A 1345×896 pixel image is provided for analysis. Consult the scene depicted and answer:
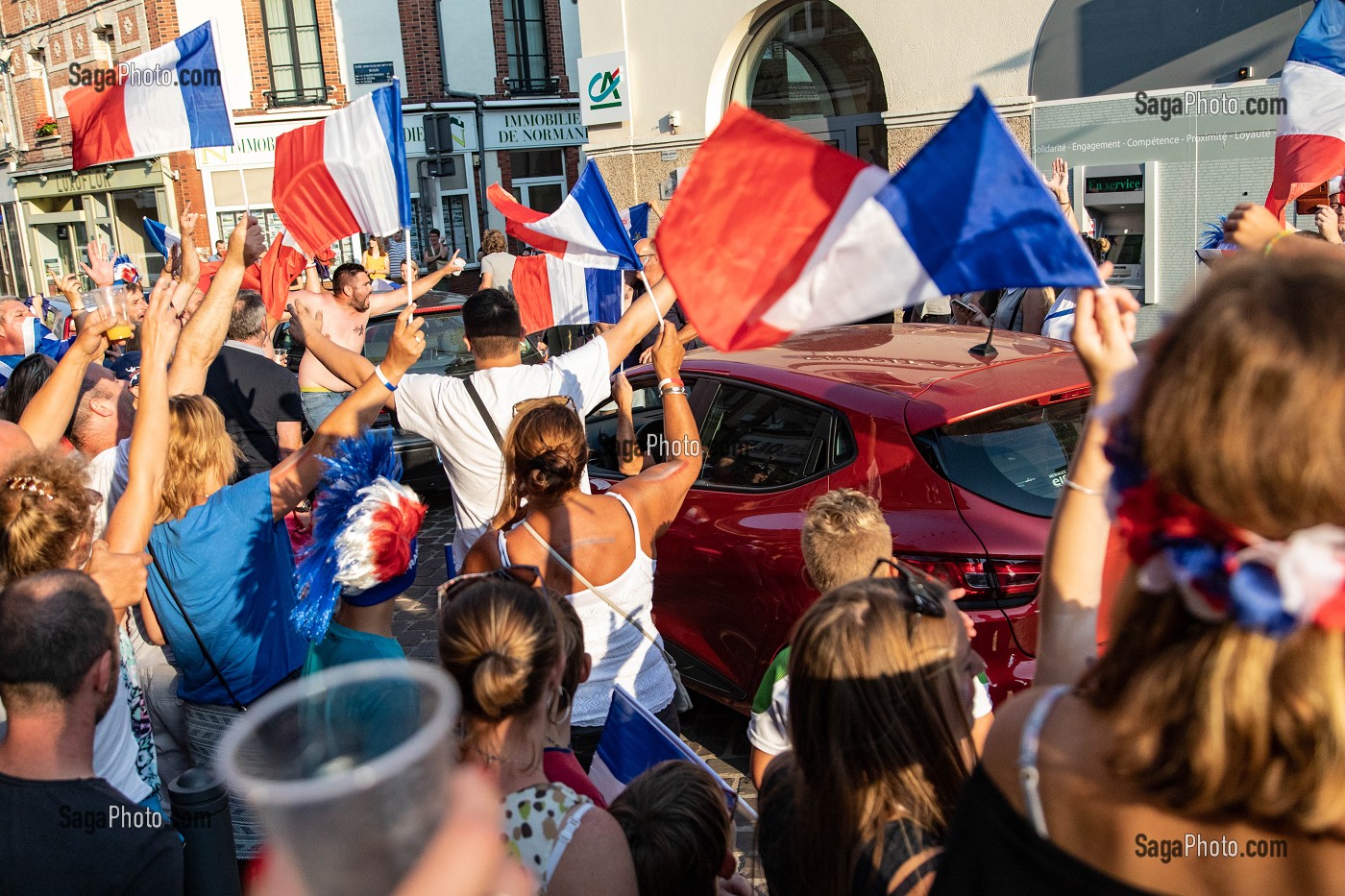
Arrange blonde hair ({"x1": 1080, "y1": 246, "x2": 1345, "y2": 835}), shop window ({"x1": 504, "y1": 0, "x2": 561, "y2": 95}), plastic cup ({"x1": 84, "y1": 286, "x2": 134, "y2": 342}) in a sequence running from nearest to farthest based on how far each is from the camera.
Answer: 1. blonde hair ({"x1": 1080, "y1": 246, "x2": 1345, "y2": 835})
2. plastic cup ({"x1": 84, "y1": 286, "x2": 134, "y2": 342})
3. shop window ({"x1": 504, "y1": 0, "x2": 561, "y2": 95})

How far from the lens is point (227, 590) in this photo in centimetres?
321

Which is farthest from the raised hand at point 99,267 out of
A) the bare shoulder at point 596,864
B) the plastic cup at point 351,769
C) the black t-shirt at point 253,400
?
the plastic cup at point 351,769

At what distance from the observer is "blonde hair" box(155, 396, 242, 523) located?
3.16 meters

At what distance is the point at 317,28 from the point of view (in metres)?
26.5

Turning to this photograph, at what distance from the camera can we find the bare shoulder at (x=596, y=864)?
1.88 metres

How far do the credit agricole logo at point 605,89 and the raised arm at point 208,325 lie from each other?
471 inches

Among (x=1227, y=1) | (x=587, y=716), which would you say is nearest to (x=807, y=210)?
(x=587, y=716)

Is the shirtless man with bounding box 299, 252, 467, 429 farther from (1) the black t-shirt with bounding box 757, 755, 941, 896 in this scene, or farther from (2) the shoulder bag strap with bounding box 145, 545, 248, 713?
(1) the black t-shirt with bounding box 757, 755, 941, 896

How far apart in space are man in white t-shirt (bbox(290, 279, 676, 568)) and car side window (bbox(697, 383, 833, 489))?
681 millimetres

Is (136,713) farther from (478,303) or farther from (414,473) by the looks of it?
(414,473)

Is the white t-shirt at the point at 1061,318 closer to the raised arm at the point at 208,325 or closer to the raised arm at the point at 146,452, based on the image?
the raised arm at the point at 208,325

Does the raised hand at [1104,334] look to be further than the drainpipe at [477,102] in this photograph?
No

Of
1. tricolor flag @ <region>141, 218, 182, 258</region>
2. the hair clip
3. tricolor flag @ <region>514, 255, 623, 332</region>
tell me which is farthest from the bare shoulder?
tricolor flag @ <region>141, 218, 182, 258</region>

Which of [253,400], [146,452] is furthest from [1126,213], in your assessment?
[146,452]
